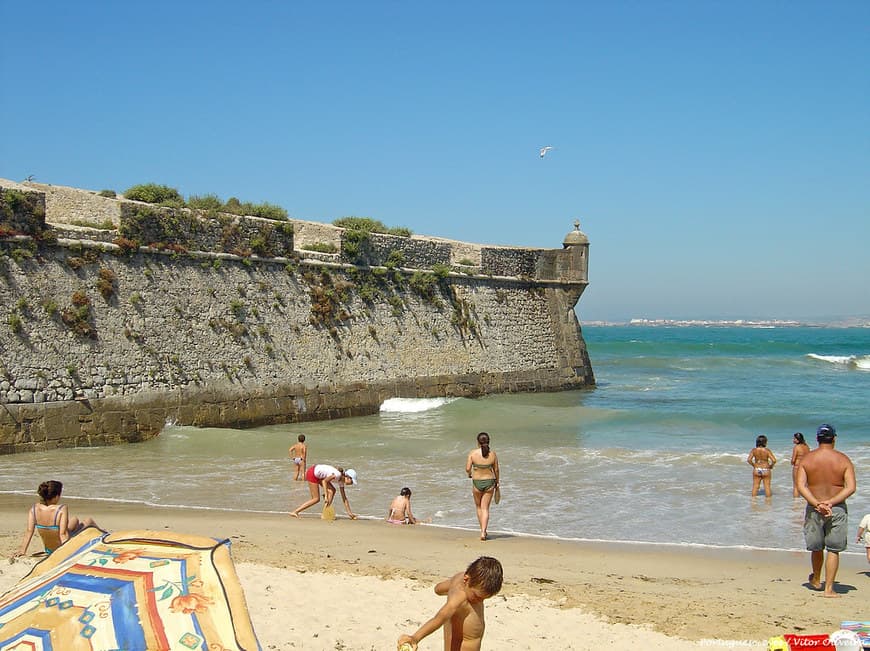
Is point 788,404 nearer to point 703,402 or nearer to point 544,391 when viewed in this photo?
point 703,402

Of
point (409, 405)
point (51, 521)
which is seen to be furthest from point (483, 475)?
point (409, 405)

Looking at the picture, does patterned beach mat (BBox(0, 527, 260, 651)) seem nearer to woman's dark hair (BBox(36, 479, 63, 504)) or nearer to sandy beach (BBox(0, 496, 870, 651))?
sandy beach (BBox(0, 496, 870, 651))

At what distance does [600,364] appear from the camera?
167ft

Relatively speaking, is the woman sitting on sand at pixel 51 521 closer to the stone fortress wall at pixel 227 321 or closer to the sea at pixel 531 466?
the sea at pixel 531 466

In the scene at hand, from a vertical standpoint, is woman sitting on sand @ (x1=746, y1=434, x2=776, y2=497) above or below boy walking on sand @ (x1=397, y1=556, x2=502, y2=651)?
below

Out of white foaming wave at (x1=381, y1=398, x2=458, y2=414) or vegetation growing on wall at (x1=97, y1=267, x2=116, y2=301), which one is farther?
Result: white foaming wave at (x1=381, y1=398, x2=458, y2=414)

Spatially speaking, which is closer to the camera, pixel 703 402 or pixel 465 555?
pixel 465 555

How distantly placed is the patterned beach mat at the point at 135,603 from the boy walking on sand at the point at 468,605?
1057 millimetres

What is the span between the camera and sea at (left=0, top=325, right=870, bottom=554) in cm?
1144

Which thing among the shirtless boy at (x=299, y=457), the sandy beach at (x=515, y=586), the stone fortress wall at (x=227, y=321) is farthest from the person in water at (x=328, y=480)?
the stone fortress wall at (x=227, y=321)

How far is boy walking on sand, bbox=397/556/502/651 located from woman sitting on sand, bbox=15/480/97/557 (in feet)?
14.2

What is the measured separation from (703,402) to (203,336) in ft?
56.4

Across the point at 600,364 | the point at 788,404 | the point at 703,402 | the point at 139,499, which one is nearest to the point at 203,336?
the point at 139,499

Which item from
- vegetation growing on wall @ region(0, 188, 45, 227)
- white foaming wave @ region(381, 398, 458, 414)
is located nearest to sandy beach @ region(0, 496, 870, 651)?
vegetation growing on wall @ region(0, 188, 45, 227)
